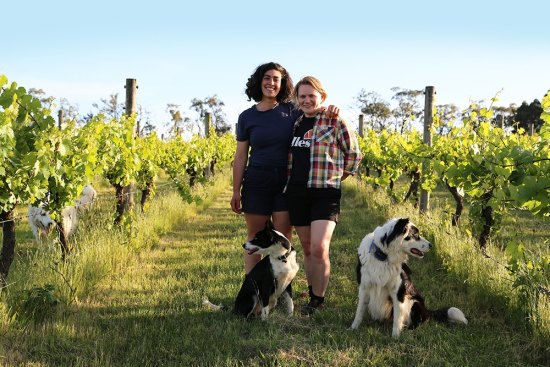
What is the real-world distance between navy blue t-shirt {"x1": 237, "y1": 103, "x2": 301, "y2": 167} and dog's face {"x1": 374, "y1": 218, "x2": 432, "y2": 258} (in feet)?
3.48

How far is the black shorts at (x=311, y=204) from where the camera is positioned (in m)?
3.94

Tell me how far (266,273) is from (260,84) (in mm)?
1668

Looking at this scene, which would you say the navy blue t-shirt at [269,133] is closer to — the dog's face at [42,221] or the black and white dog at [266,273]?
the black and white dog at [266,273]

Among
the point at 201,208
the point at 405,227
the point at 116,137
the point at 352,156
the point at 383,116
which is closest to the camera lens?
the point at 405,227

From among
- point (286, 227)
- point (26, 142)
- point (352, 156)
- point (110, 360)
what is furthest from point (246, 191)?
point (26, 142)

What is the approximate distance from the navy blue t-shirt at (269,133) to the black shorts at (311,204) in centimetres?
31

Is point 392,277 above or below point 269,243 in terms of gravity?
below

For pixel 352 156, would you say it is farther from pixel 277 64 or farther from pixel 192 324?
pixel 192 324

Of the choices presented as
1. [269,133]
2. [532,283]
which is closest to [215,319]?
[269,133]

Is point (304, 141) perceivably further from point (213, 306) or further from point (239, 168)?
point (213, 306)

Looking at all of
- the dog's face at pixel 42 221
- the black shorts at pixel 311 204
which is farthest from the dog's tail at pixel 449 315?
the dog's face at pixel 42 221

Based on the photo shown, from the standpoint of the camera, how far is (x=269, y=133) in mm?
3965

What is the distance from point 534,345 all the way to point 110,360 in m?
3.11

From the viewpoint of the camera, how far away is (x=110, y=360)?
3.18 metres
